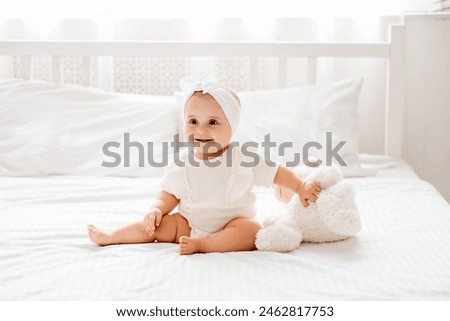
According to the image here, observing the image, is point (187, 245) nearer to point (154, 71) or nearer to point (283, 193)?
point (283, 193)

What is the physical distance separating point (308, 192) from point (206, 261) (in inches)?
11.0

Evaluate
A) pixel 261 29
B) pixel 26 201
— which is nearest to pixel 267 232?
pixel 26 201

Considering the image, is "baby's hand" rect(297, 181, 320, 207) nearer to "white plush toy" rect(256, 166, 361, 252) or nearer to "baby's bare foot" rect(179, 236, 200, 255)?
"white plush toy" rect(256, 166, 361, 252)

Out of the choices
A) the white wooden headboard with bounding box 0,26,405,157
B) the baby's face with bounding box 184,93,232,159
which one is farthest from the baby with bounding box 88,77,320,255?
the white wooden headboard with bounding box 0,26,405,157

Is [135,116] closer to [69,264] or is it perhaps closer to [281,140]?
[281,140]

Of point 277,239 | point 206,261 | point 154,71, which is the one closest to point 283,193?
point 277,239

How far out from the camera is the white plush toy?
1389 mm

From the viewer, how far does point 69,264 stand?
1.30m

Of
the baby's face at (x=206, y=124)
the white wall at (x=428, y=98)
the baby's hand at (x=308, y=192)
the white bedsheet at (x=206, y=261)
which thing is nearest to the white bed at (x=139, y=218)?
the white bedsheet at (x=206, y=261)

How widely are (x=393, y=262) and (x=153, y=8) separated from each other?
1446 mm

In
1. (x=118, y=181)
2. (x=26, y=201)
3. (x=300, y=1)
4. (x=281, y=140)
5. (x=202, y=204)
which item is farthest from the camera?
(x=300, y=1)

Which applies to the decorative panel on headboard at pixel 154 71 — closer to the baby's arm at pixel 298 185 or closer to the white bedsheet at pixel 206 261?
the white bedsheet at pixel 206 261

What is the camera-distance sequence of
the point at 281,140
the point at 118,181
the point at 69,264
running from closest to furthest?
the point at 69,264, the point at 118,181, the point at 281,140

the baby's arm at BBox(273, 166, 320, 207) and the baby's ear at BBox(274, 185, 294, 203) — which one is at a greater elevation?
the baby's arm at BBox(273, 166, 320, 207)
